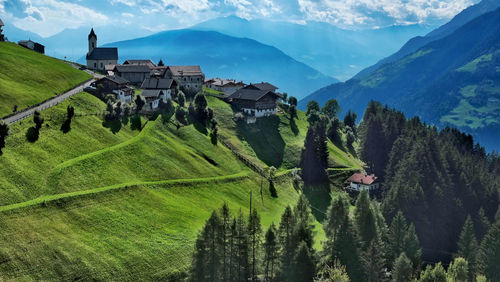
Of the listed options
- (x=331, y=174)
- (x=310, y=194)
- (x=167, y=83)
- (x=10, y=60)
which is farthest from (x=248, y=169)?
(x=10, y=60)

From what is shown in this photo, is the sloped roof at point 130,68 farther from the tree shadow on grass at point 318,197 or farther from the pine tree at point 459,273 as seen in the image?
the pine tree at point 459,273

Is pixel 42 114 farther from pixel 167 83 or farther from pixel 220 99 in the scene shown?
pixel 220 99

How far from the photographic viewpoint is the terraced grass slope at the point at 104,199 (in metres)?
54.1

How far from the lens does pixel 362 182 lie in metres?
128

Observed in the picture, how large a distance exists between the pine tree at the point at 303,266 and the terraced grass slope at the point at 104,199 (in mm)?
16614

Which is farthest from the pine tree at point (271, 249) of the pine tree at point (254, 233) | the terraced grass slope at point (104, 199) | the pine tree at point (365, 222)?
the pine tree at point (365, 222)

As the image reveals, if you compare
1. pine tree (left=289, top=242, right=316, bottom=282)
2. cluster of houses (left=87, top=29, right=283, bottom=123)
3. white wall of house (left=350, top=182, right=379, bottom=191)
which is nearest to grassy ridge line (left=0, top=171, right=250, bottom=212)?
pine tree (left=289, top=242, right=316, bottom=282)

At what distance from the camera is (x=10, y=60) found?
116812 millimetres

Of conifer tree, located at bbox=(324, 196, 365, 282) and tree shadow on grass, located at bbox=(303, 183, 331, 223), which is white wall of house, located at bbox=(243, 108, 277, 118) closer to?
tree shadow on grass, located at bbox=(303, 183, 331, 223)

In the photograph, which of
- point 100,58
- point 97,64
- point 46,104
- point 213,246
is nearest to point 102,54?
point 100,58

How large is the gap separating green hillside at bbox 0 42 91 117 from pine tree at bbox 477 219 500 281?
101 metres

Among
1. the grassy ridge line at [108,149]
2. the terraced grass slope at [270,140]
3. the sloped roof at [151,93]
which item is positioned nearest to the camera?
the grassy ridge line at [108,149]

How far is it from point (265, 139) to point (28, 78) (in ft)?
239

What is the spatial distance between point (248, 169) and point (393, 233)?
44.6 m
